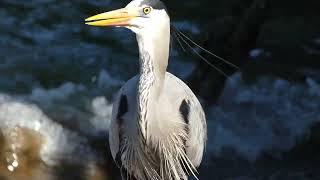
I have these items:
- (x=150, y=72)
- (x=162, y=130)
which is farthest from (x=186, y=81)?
(x=150, y=72)

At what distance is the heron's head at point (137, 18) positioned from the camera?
326cm

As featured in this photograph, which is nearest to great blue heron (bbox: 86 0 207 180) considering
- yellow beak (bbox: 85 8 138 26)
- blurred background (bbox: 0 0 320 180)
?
yellow beak (bbox: 85 8 138 26)

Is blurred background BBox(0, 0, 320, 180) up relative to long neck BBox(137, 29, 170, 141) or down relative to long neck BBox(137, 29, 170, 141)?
down

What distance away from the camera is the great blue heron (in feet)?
10.8

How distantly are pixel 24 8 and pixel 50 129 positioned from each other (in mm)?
2510

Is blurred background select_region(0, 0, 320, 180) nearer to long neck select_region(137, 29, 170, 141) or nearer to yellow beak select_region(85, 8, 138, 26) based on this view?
long neck select_region(137, 29, 170, 141)

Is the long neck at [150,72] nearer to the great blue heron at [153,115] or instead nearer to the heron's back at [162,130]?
the great blue heron at [153,115]

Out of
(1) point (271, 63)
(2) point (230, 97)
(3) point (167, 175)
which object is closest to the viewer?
(3) point (167, 175)

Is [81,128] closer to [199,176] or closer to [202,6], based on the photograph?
[199,176]

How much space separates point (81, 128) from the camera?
4.74 meters

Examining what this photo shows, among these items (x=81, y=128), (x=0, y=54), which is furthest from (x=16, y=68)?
(x=81, y=128)

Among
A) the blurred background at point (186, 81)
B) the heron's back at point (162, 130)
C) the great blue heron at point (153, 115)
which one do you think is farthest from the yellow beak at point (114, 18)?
the blurred background at point (186, 81)

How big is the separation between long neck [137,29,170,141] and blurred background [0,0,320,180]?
94 centimetres

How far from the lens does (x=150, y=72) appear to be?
344 cm
